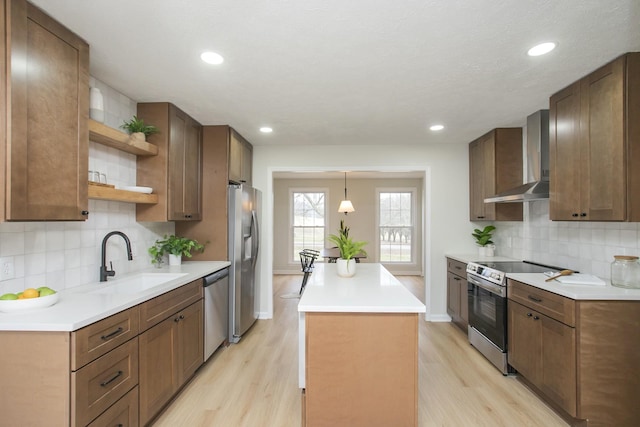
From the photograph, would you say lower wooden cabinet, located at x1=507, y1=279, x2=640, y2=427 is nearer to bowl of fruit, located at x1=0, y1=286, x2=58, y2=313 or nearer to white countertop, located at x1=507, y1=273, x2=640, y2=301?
white countertop, located at x1=507, y1=273, x2=640, y2=301

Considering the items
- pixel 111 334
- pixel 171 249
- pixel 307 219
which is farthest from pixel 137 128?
pixel 307 219

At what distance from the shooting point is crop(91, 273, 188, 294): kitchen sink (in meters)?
2.28

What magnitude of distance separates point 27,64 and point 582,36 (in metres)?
2.97

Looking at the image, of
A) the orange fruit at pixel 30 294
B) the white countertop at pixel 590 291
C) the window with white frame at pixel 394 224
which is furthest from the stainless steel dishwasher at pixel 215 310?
the window with white frame at pixel 394 224

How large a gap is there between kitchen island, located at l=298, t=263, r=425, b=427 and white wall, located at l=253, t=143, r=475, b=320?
257 cm

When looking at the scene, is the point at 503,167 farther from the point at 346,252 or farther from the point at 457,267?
the point at 346,252

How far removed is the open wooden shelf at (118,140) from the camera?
2.10 meters

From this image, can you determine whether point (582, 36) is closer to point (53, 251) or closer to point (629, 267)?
point (629, 267)

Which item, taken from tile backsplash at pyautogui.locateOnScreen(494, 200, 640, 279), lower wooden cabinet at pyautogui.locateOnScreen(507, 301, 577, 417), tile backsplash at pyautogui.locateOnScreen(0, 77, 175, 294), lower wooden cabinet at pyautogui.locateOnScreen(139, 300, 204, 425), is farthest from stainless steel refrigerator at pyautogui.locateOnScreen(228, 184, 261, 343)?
tile backsplash at pyautogui.locateOnScreen(494, 200, 640, 279)

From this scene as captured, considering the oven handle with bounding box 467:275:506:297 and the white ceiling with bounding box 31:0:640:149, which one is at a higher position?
the white ceiling with bounding box 31:0:640:149

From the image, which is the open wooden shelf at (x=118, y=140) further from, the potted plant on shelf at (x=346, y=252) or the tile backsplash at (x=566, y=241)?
the tile backsplash at (x=566, y=241)

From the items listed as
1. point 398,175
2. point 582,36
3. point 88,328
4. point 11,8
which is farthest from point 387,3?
point 398,175

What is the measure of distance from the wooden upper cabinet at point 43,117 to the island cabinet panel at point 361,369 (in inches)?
62.9

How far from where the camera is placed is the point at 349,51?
1943 millimetres
